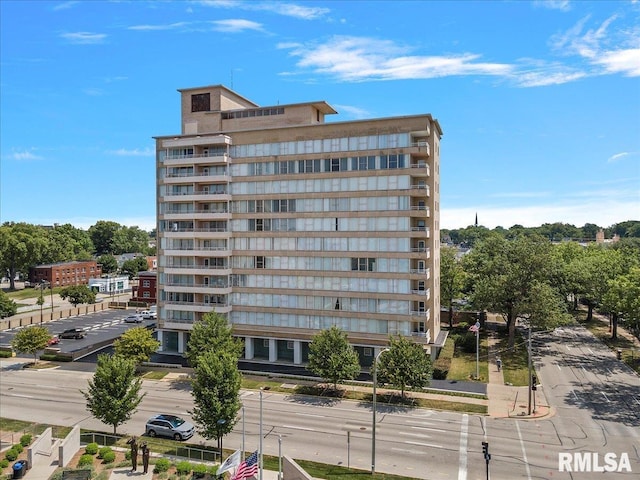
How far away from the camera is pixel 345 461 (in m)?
33.8

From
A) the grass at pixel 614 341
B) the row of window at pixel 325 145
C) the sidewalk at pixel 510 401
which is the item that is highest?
the row of window at pixel 325 145

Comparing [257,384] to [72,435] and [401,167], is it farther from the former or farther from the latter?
[401,167]

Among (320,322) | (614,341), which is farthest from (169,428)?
(614,341)

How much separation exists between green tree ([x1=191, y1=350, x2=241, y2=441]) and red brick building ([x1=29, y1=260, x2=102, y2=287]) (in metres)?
112

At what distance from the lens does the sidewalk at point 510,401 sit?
43062mm

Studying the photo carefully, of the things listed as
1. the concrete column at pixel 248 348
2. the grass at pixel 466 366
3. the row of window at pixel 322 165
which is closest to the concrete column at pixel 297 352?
the concrete column at pixel 248 348

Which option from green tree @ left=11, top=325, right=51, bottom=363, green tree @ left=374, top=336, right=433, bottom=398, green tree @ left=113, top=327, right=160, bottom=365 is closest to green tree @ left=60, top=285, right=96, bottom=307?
green tree @ left=11, top=325, right=51, bottom=363

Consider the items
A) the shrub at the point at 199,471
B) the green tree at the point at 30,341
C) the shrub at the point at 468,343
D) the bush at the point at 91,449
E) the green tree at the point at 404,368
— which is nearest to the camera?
the shrub at the point at 199,471

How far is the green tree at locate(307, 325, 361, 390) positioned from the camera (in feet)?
158

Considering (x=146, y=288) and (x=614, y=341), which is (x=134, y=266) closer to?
(x=146, y=288)

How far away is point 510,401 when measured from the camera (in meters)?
46.2

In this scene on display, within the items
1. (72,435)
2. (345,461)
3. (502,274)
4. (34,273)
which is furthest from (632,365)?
(34,273)

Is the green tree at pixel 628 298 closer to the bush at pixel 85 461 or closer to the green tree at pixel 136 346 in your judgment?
the bush at pixel 85 461

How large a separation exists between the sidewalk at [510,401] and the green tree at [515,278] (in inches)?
440
